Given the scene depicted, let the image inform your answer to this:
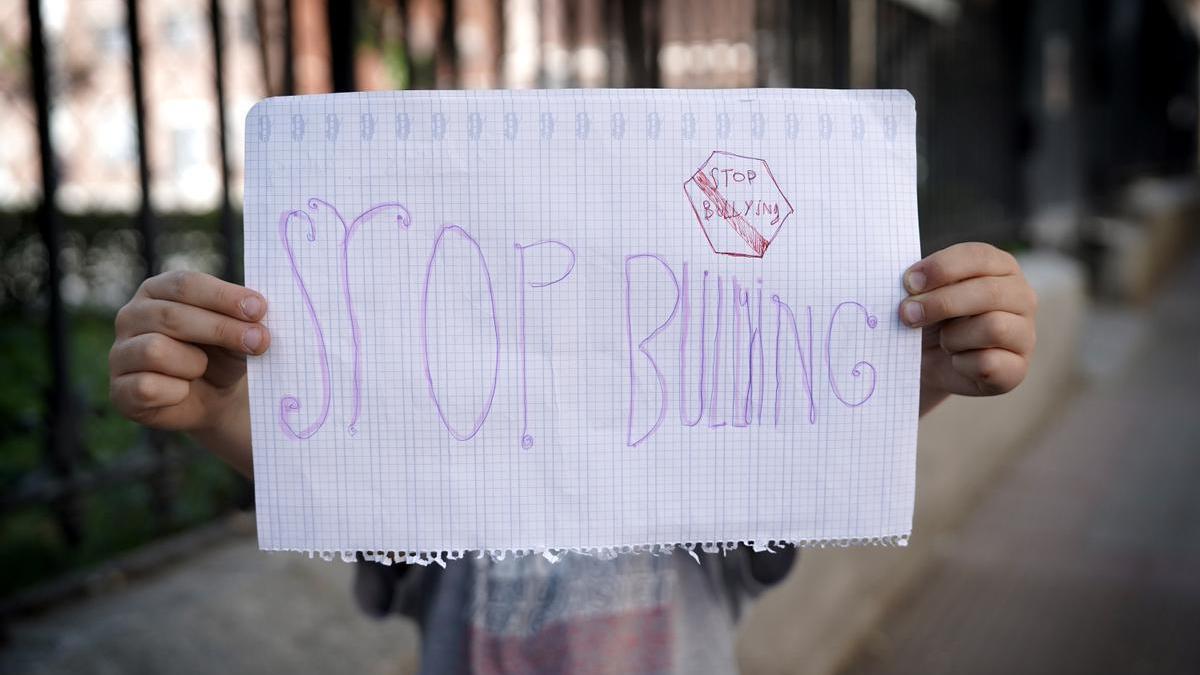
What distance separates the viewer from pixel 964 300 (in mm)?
1065

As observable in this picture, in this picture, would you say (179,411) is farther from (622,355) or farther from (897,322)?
(897,322)

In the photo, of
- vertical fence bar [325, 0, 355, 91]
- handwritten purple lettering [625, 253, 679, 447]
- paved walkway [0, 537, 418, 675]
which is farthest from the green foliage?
handwritten purple lettering [625, 253, 679, 447]

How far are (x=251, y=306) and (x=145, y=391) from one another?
15 centimetres

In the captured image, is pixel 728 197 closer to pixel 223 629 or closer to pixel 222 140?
pixel 223 629

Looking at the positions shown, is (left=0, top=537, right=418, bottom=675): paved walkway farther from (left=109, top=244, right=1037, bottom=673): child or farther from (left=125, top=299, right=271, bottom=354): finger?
(left=125, top=299, right=271, bottom=354): finger

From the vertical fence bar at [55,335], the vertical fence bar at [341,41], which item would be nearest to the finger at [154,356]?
the vertical fence bar at [55,335]

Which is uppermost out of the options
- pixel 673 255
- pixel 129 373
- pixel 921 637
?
pixel 673 255

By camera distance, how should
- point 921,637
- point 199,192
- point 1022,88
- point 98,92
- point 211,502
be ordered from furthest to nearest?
point 199,192
point 1022,88
point 98,92
point 921,637
point 211,502

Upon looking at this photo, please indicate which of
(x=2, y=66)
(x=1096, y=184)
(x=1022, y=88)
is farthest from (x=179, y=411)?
(x=1096, y=184)

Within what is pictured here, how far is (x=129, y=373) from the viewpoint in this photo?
3.44ft

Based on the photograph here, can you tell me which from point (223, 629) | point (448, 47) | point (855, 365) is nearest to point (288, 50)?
point (448, 47)

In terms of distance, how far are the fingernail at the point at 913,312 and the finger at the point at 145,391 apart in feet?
2.62

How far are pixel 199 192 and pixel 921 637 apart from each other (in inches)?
259

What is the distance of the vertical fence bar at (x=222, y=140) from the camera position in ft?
7.12
